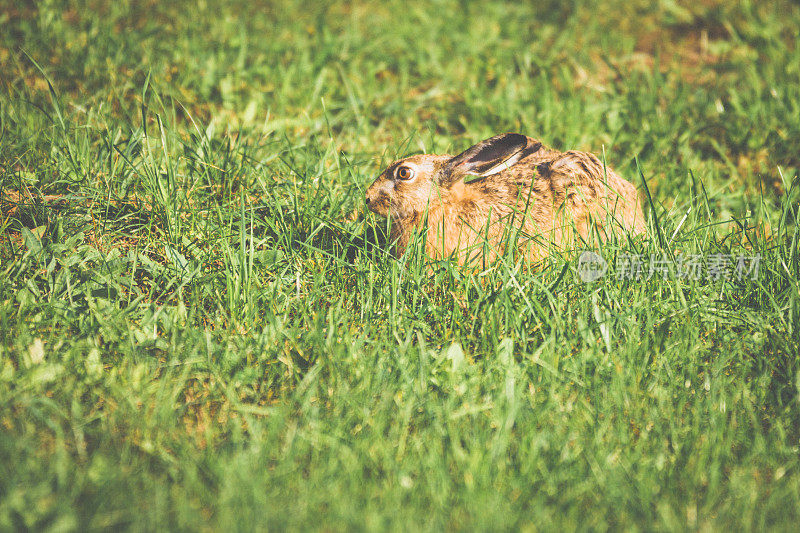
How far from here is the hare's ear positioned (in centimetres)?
326

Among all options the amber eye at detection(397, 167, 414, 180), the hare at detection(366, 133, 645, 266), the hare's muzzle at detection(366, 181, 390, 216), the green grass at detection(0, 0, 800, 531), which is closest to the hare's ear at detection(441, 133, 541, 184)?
the hare at detection(366, 133, 645, 266)

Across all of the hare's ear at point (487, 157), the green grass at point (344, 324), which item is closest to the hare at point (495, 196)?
the hare's ear at point (487, 157)

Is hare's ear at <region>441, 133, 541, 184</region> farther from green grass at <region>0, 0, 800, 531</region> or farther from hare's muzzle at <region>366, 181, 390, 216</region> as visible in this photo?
green grass at <region>0, 0, 800, 531</region>

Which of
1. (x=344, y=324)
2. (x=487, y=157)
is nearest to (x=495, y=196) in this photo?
(x=487, y=157)

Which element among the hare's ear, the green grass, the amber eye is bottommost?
the green grass

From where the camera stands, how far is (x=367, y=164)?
390 cm

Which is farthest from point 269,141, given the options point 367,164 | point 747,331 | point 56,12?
point 747,331

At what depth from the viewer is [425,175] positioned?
3.38 metres

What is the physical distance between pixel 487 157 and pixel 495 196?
0.21 meters

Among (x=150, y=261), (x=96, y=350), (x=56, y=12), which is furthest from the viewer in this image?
(x=56, y=12)

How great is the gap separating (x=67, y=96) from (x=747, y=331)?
384cm

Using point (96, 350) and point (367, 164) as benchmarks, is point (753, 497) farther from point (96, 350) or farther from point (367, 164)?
point (367, 164)

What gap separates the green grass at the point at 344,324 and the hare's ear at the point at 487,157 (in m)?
0.51

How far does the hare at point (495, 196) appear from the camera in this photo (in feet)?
10.6
